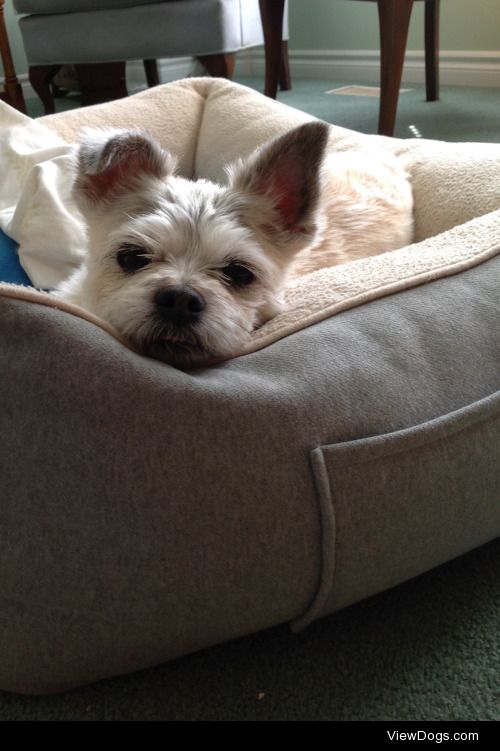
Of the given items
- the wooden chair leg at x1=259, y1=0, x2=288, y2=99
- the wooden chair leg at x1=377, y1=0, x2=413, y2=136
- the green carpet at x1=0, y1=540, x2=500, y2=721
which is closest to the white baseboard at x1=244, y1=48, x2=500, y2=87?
the wooden chair leg at x1=259, y1=0, x2=288, y2=99

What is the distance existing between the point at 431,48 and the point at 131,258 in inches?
143

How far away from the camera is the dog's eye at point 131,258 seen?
3.76ft

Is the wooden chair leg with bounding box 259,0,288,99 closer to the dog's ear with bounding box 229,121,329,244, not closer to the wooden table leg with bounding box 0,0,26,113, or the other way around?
the wooden table leg with bounding box 0,0,26,113

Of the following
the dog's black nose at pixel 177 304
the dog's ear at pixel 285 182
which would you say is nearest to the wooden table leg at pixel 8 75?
the dog's ear at pixel 285 182

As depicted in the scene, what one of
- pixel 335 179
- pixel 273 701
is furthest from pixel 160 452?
pixel 335 179

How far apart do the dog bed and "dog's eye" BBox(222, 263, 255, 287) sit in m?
0.21

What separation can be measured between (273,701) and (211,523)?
26 centimetres

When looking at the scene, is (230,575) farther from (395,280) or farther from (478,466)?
(395,280)

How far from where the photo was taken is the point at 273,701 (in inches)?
33.8

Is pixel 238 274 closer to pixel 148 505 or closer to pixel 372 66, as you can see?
pixel 148 505

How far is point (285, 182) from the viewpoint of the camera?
4.24 ft

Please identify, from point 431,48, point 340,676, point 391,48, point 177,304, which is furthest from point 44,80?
point 340,676

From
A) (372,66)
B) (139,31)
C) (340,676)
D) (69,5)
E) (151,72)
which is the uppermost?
(69,5)

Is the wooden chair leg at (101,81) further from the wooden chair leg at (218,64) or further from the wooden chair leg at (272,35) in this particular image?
the wooden chair leg at (272,35)
